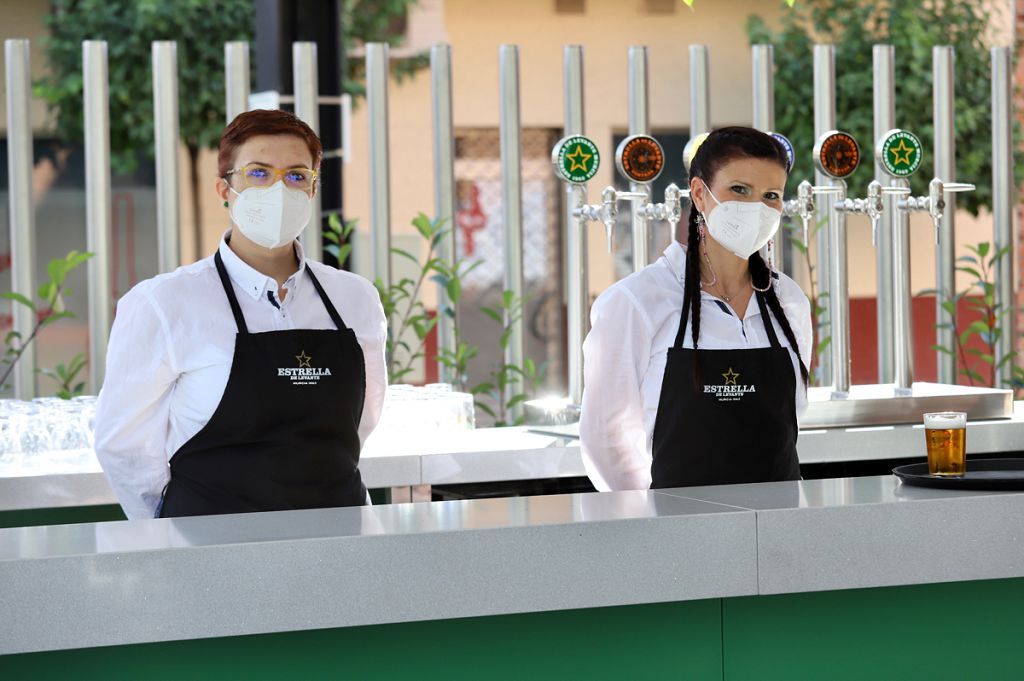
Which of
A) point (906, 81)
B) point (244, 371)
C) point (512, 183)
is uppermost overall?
point (906, 81)

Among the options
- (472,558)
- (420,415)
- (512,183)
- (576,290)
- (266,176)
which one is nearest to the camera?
(472,558)

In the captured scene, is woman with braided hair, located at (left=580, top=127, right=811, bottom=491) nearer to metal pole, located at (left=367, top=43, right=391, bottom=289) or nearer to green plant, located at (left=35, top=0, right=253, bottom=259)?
metal pole, located at (left=367, top=43, right=391, bottom=289)

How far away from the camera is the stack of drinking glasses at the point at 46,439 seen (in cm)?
293

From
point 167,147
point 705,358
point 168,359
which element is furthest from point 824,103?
point 168,359

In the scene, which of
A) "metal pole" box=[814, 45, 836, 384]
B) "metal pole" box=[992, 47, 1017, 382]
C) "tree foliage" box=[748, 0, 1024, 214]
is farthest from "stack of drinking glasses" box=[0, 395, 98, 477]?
"tree foliage" box=[748, 0, 1024, 214]

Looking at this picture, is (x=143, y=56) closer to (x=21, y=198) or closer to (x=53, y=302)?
(x=21, y=198)

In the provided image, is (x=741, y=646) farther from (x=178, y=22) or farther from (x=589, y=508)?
(x=178, y=22)

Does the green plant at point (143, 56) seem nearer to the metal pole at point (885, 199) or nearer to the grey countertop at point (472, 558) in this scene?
the metal pole at point (885, 199)

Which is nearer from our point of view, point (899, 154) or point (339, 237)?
point (899, 154)

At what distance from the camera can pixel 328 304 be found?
249 cm

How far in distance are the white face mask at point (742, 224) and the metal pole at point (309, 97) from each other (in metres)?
1.72

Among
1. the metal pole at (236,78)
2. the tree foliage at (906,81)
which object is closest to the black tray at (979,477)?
the metal pole at (236,78)

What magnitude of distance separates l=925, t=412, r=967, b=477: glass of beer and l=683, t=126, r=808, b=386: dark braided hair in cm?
47

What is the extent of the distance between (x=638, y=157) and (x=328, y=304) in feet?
3.68
